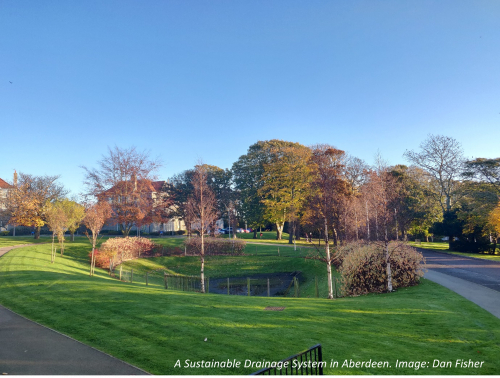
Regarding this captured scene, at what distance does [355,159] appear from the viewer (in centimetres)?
4269

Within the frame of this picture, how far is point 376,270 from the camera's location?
16.7 m

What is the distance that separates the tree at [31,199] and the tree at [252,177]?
27.5 m

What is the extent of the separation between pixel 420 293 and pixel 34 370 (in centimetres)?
1490

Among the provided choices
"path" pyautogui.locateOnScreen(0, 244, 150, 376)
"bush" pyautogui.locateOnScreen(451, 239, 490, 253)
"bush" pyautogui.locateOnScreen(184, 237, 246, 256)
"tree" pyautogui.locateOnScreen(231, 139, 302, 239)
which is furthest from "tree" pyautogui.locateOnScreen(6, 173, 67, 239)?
"bush" pyautogui.locateOnScreen(451, 239, 490, 253)

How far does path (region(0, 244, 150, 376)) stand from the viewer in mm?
6348

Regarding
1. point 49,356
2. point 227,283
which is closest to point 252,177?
point 227,283

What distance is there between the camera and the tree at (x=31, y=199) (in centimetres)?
3850

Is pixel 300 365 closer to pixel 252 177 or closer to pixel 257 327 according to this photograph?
pixel 257 327

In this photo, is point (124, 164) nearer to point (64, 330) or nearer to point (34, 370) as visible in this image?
point (64, 330)

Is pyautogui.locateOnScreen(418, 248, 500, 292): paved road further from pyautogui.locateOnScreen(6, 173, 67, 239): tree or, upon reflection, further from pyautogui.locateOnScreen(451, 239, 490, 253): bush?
pyautogui.locateOnScreen(6, 173, 67, 239): tree

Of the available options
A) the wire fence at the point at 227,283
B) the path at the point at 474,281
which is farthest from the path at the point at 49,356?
the path at the point at 474,281

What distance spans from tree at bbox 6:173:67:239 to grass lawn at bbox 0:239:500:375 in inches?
1174

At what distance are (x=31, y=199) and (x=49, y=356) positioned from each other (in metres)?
40.9

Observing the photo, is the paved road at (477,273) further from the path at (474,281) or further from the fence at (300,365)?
the fence at (300,365)
